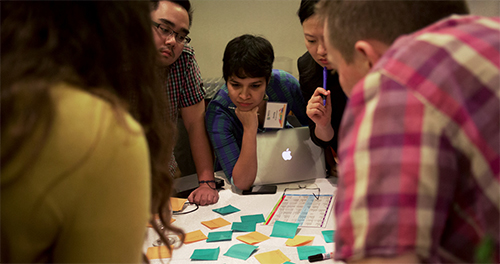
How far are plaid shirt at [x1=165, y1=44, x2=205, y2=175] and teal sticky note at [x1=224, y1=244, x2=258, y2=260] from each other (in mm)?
697

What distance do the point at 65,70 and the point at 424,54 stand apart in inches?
18.2

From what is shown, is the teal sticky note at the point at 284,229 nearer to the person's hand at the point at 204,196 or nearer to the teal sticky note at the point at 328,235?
the teal sticky note at the point at 328,235

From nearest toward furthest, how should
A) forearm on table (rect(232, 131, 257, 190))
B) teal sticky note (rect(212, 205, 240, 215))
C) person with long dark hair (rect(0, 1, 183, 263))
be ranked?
person with long dark hair (rect(0, 1, 183, 263))
teal sticky note (rect(212, 205, 240, 215))
forearm on table (rect(232, 131, 257, 190))

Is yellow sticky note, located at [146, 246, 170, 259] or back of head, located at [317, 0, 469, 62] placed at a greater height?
back of head, located at [317, 0, 469, 62]

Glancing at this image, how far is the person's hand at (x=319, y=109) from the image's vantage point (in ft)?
5.43

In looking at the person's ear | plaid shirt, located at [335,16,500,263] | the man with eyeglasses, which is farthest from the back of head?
the man with eyeglasses

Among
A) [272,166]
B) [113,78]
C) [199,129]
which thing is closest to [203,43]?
[199,129]

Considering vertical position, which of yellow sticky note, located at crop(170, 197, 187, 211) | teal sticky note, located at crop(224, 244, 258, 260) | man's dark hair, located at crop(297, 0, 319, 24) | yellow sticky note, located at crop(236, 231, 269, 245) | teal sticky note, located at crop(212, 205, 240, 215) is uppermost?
man's dark hair, located at crop(297, 0, 319, 24)

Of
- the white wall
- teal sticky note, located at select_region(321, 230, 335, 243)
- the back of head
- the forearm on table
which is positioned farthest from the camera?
the white wall

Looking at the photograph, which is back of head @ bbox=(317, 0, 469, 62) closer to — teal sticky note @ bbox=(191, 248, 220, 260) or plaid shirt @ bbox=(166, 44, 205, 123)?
teal sticky note @ bbox=(191, 248, 220, 260)

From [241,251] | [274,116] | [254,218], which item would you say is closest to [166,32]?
[274,116]

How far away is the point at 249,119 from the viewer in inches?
69.9

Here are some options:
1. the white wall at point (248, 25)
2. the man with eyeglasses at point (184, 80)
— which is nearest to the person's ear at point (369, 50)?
the man with eyeglasses at point (184, 80)

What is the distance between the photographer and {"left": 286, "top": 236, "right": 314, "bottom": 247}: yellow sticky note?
1.18 m
